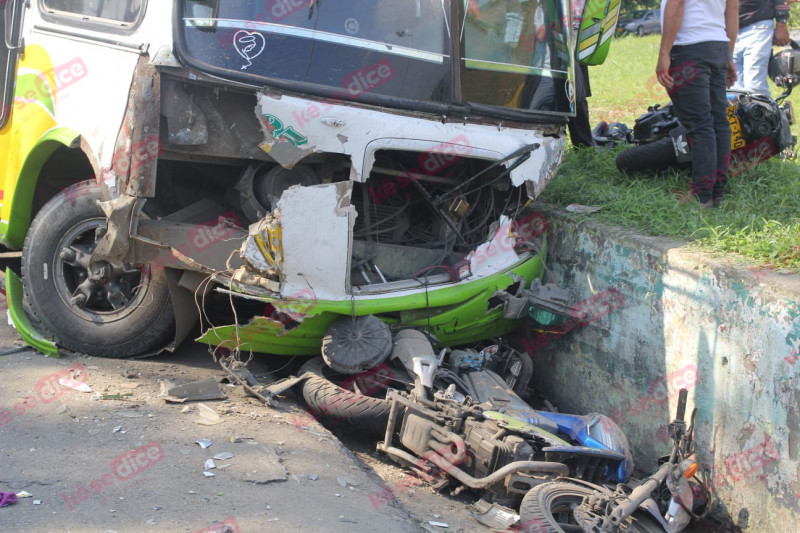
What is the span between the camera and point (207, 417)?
3812mm

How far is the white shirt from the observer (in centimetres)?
500

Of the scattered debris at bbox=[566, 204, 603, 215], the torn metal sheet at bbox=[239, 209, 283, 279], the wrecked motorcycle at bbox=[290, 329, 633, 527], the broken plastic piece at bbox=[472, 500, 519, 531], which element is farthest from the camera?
the scattered debris at bbox=[566, 204, 603, 215]

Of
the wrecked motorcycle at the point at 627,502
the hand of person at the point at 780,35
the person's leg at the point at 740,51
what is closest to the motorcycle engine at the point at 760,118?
the person's leg at the point at 740,51

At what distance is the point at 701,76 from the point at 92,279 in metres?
4.02

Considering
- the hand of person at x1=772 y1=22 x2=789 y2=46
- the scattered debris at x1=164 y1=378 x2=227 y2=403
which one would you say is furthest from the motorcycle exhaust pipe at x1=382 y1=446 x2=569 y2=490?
the hand of person at x1=772 y1=22 x2=789 y2=46

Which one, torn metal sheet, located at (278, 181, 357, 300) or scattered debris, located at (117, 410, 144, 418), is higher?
torn metal sheet, located at (278, 181, 357, 300)

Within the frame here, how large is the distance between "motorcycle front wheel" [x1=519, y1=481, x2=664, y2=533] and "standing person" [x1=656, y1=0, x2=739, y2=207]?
7.84 feet

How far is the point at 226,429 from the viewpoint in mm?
3695

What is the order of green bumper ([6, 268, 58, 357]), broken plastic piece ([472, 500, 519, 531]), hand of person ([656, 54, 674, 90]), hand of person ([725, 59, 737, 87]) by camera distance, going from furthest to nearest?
hand of person ([725, 59, 737, 87]) < hand of person ([656, 54, 674, 90]) < green bumper ([6, 268, 58, 357]) < broken plastic piece ([472, 500, 519, 531])

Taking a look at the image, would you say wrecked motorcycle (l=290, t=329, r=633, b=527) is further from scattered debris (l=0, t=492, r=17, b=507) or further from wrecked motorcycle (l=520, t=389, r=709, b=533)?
scattered debris (l=0, t=492, r=17, b=507)

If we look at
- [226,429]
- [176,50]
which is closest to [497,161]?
[176,50]

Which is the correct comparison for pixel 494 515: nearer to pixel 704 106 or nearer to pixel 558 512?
pixel 558 512

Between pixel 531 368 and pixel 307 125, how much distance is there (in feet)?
6.97

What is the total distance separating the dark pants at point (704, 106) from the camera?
4994 mm
